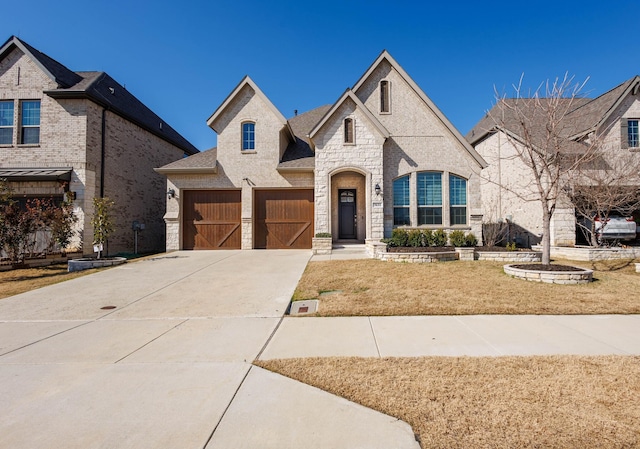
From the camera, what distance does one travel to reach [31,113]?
1398 centimetres

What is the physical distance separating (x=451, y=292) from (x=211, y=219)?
40.8 feet

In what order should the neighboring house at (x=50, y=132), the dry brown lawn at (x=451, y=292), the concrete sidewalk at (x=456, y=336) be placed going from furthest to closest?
the neighboring house at (x=50, y=132) < the dry brown lawn at (x=451, y=292) < the concrete sidewalk at (x=456, y=336)

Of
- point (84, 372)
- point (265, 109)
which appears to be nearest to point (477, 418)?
point (84, 372)

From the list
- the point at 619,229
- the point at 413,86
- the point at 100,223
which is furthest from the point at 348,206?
the point at 619,229

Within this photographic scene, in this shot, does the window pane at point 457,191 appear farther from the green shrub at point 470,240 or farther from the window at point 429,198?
the green shrub at point 470,240

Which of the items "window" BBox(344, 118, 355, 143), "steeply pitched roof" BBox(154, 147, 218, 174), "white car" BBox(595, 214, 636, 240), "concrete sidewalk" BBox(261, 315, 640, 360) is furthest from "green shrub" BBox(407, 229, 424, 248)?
"steeply pitched roof" BBox(154, 147, 218, 174)

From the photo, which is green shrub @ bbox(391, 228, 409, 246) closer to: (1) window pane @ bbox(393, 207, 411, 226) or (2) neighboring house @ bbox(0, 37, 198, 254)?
(1) window pane @ bbox(393, 207, 411, 226)

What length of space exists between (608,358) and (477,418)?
2.46 m

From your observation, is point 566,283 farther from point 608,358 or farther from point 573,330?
point 608,358

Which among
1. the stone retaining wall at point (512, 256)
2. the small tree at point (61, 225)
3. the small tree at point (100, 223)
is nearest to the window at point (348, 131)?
the stone retaining wall at point (512, 256)

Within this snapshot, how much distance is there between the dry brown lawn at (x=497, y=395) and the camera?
232 centimetres

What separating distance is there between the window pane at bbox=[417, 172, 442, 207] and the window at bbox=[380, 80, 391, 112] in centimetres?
376

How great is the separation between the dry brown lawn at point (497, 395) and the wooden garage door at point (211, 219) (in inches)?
499

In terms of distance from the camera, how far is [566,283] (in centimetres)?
777
